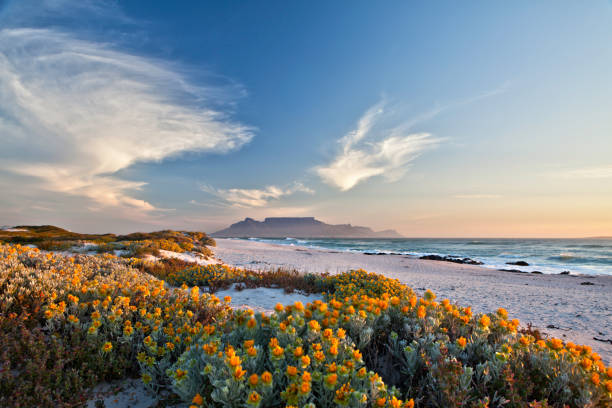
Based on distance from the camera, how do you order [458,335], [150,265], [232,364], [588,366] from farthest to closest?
[150,265]
[458,335]
[588,366]
[232,364]

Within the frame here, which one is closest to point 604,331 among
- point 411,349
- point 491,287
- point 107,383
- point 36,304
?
point 491,287

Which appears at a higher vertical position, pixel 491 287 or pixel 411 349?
pixel 411 349

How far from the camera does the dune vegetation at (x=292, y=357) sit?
2256mm

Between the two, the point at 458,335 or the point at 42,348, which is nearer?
the point at 42,348

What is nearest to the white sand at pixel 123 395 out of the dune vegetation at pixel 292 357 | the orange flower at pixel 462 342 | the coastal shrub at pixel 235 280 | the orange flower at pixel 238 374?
the dune vegetation at pixel 292 357

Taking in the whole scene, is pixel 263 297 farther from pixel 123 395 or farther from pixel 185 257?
pixel 185 257

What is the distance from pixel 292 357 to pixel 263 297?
5486mm

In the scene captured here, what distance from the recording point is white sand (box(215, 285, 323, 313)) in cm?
723

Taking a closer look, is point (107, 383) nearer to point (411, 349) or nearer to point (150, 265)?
point (411, 349)

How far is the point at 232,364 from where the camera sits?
2170 millimetres

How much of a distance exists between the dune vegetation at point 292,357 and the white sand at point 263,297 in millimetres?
2569

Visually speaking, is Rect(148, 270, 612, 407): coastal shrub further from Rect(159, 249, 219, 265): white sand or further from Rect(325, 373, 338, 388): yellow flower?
Rect(159, 249, 219, 265): white sand

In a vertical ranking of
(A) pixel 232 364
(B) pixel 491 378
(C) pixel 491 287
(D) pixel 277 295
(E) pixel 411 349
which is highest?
(A) pixel 232 364

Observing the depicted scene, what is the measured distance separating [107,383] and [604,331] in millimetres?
10890
